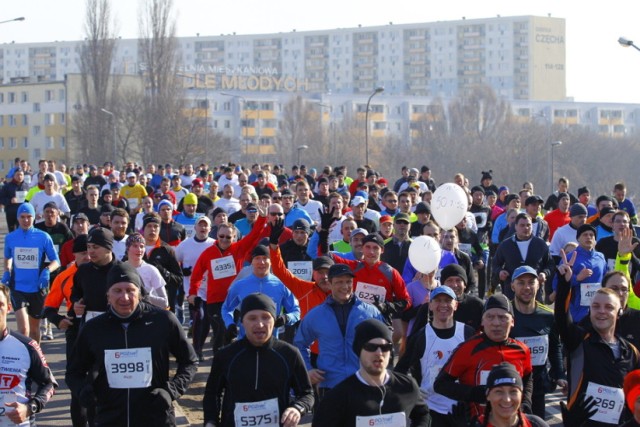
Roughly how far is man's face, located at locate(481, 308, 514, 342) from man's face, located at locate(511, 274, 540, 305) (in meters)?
1.02

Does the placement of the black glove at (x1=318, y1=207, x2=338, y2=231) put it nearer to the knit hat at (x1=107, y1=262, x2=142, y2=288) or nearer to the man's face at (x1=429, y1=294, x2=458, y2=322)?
the man's face at (x1=429, y1=294, x2=458, y2=322)

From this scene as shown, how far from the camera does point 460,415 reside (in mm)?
6934

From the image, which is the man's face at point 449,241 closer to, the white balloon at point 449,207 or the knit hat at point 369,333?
the white balloon at point 449,207

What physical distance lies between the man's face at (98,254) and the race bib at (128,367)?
2.15 metres

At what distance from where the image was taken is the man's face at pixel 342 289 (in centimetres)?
789

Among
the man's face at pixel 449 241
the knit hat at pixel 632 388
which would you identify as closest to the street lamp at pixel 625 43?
Answer: the man's face at pixel 449 241

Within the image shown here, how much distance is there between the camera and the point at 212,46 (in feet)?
558

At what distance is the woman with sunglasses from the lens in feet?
18.7

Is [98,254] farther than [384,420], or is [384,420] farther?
[98,254]

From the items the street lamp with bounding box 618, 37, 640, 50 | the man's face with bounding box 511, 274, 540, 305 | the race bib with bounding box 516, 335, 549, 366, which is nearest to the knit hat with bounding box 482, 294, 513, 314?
the man's face with bounding box 511, 274, 540, 305

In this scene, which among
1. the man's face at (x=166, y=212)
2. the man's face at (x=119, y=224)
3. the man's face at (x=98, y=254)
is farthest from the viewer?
the man's face at (x=166, y=212)

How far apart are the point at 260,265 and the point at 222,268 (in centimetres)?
240

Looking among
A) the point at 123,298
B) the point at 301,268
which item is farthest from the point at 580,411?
the point at 301,268

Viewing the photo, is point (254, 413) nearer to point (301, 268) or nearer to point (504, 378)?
point (504, 378)
